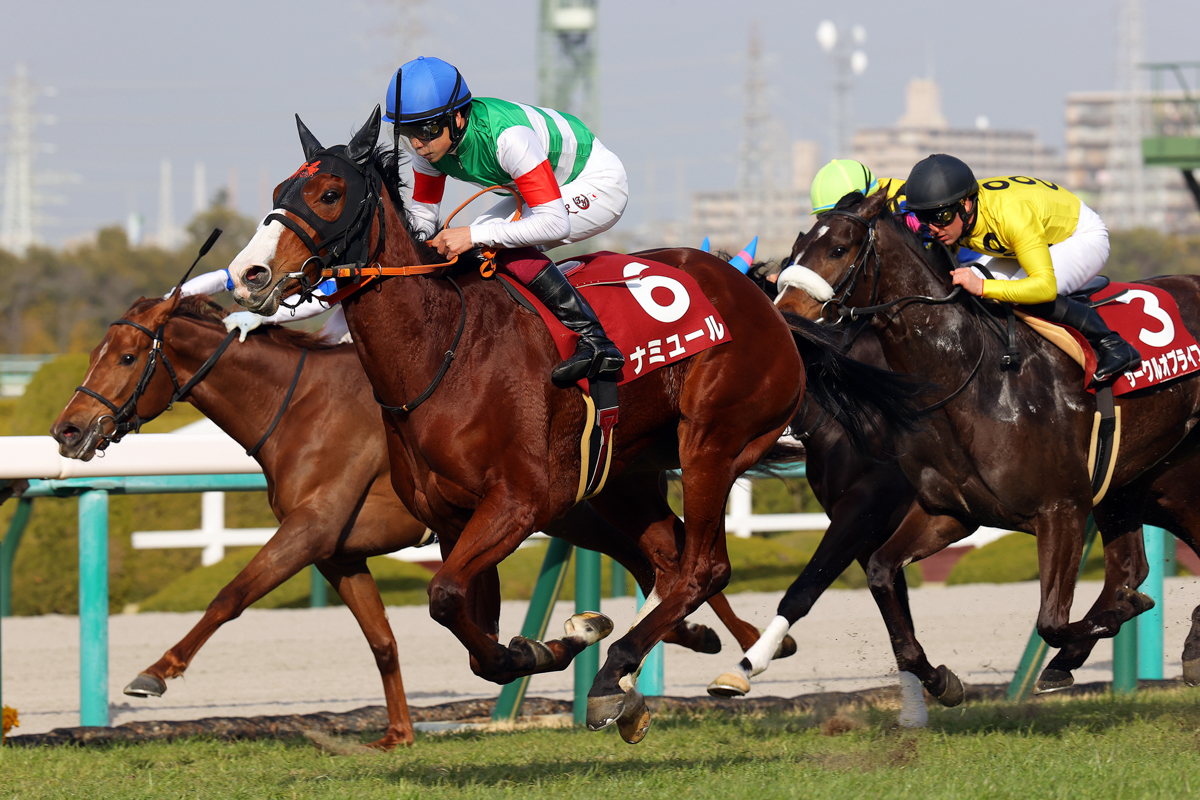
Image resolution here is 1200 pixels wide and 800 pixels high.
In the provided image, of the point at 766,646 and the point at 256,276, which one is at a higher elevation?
the point at 256,276

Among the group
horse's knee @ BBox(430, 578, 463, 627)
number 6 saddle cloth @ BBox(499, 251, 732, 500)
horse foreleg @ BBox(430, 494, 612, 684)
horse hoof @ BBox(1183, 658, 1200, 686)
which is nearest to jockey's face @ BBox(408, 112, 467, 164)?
number 6 saddle cloth @ BBox(499, 251, 732, 500)

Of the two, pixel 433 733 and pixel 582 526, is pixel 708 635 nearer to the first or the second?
pixel 582 526

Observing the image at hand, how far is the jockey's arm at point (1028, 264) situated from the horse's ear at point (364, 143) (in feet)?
6.40

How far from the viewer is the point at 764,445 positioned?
4.19 meters

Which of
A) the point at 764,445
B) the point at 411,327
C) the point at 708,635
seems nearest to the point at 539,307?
the point at 411,327

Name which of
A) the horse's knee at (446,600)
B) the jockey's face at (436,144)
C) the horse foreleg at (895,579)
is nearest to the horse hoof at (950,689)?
the horse foreleg at (895,579)

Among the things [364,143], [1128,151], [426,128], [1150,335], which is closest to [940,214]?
[1150,335]

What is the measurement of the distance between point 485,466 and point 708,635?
1281mm

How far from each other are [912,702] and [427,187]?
2.33m

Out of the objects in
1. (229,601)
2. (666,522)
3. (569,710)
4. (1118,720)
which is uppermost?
(666,522)

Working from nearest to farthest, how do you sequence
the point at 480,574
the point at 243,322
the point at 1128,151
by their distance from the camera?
the point at 480,574 → the point at 243,322 → the point at 1128,151

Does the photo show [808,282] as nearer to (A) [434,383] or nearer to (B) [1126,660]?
(A) [434,383]

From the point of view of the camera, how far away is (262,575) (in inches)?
179

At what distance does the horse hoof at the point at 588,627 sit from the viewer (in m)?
3.74
